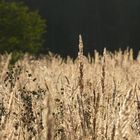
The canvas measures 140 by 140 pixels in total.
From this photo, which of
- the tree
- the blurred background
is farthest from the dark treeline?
the tree

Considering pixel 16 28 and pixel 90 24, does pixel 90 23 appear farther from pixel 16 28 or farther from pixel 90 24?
pixel 16 28

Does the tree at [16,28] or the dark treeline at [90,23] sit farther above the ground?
the dark treeline at [90,23]

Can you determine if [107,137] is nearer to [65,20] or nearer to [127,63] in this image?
[127,63]

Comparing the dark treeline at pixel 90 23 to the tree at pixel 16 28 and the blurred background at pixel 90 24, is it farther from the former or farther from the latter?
the tree at pixel 16 28

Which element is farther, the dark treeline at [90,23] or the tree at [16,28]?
the dark treeline at [90,23]

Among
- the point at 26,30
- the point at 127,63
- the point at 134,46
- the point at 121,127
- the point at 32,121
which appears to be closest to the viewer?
the point at 121,127

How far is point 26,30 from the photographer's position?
1283cm

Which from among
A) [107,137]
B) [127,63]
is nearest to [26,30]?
[127,63]

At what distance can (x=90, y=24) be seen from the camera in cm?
1622

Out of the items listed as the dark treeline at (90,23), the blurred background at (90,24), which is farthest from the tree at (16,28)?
the dark treeline at (90,23)

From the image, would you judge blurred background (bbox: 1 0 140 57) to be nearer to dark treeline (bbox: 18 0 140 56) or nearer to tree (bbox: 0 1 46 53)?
dark treeline (bbox: 18 0 140 56)

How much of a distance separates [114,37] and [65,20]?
62.4 inches

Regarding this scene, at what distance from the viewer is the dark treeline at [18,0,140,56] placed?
15.9 metres

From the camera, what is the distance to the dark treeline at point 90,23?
15.9 m
